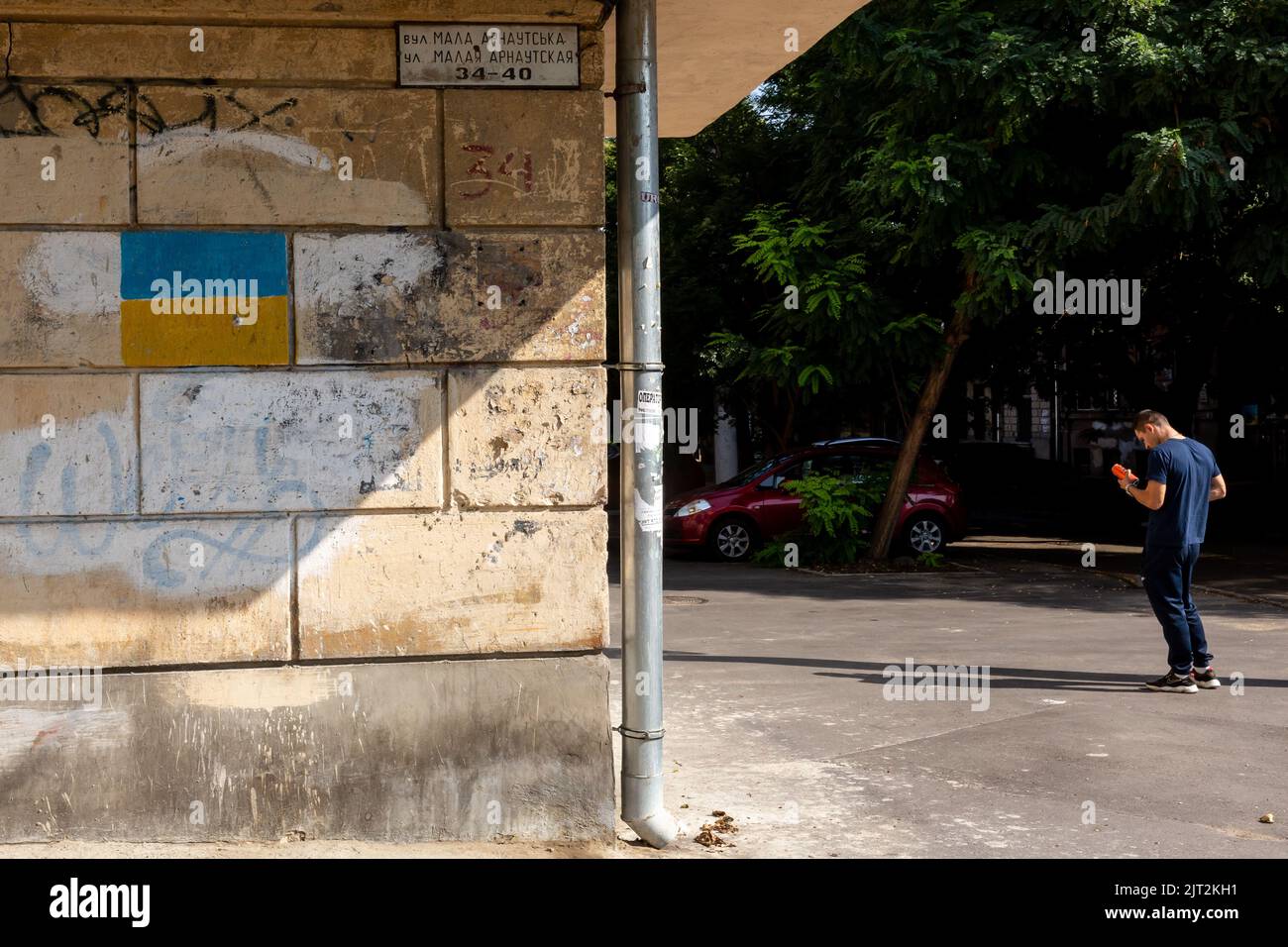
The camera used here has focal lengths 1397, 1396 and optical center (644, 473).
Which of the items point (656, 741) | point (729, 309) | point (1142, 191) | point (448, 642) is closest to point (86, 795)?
point (448, 642)

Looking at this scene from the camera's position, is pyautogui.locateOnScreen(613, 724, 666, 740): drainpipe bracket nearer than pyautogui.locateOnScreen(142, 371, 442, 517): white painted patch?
No

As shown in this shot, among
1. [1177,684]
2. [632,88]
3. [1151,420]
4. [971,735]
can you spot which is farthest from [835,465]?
[632,88]

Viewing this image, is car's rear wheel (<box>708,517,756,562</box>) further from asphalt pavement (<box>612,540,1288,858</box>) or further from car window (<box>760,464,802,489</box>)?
asphalt pavement (<box>612,540,1288,858</box>)

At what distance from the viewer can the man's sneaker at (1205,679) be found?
872 cm

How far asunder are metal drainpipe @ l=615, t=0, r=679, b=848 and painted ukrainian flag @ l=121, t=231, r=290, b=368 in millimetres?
1367

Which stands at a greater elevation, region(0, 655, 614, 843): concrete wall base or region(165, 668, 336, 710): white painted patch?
region(165, 668, 336, 710): white painted patch

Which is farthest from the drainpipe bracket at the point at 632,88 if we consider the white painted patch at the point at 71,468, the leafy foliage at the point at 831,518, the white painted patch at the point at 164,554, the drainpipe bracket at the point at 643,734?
the leafy foliage at the point at 831,518

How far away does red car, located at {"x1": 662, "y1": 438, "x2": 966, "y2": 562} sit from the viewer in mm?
18406

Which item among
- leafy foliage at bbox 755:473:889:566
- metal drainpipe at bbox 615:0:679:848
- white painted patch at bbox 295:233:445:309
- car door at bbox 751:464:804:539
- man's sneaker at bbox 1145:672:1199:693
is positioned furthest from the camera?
car door at bbox 751:464:804:539

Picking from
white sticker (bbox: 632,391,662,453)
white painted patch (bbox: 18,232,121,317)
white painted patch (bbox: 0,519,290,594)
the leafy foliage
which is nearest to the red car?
the leafy foliage

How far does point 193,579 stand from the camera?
5.39 meters

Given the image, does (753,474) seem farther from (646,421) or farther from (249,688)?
(249,688)

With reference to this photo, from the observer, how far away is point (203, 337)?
5406mm

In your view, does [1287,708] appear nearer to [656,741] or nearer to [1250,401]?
[656,741]
